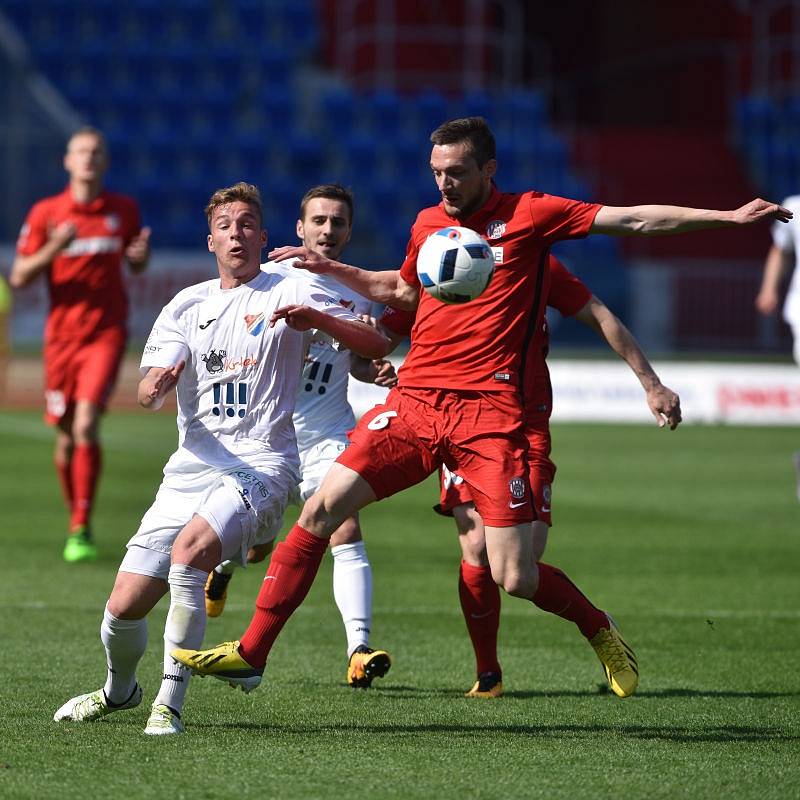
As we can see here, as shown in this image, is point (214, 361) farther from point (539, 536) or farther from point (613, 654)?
point (613, 654)

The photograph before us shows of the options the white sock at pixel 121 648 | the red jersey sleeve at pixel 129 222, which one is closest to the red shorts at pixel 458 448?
the white sock at pixel 121 648

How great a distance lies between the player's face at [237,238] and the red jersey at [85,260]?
514 centimetres

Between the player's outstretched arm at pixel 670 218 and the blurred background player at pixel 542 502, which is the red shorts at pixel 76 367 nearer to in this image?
the blurred background player at pixel 542 502

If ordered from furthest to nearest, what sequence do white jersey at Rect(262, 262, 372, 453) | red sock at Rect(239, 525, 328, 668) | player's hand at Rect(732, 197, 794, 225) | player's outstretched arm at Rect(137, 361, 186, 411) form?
white jersey at Rect(262, 262, 372, 453)
red sock at Rect(239, 525, 328, 668)
player's hand at Rect(732, 197, 794, 225)
player's outstretched arm at Rect(137, 361, 186, 411)

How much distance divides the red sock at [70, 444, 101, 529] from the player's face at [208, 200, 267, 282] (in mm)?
4851

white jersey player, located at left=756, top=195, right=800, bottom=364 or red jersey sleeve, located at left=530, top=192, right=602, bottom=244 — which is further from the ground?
red jersey sleeve, located at left=530, top=192, right=602, bottom=244

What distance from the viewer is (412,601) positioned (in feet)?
29.8

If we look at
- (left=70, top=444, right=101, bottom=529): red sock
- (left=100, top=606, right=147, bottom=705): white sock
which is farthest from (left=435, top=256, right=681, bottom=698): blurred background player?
(left=70, top=444, right=101, bottom=529): red sock

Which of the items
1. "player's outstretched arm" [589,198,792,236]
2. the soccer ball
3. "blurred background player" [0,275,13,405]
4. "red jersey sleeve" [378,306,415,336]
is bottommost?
"blurred background player" [0,275,13,405]

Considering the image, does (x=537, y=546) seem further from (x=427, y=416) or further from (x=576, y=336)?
(x=576, y=336)

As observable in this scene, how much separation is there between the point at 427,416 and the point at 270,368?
0.66m

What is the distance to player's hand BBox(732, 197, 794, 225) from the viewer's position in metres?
5.59

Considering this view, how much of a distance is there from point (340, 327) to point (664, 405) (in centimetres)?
148

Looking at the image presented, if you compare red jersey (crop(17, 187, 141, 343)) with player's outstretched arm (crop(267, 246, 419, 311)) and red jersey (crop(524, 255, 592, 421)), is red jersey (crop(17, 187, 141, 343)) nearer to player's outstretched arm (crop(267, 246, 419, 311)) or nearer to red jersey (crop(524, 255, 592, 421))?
player's outstretched arm (crop(267, 246, 419, 311))
